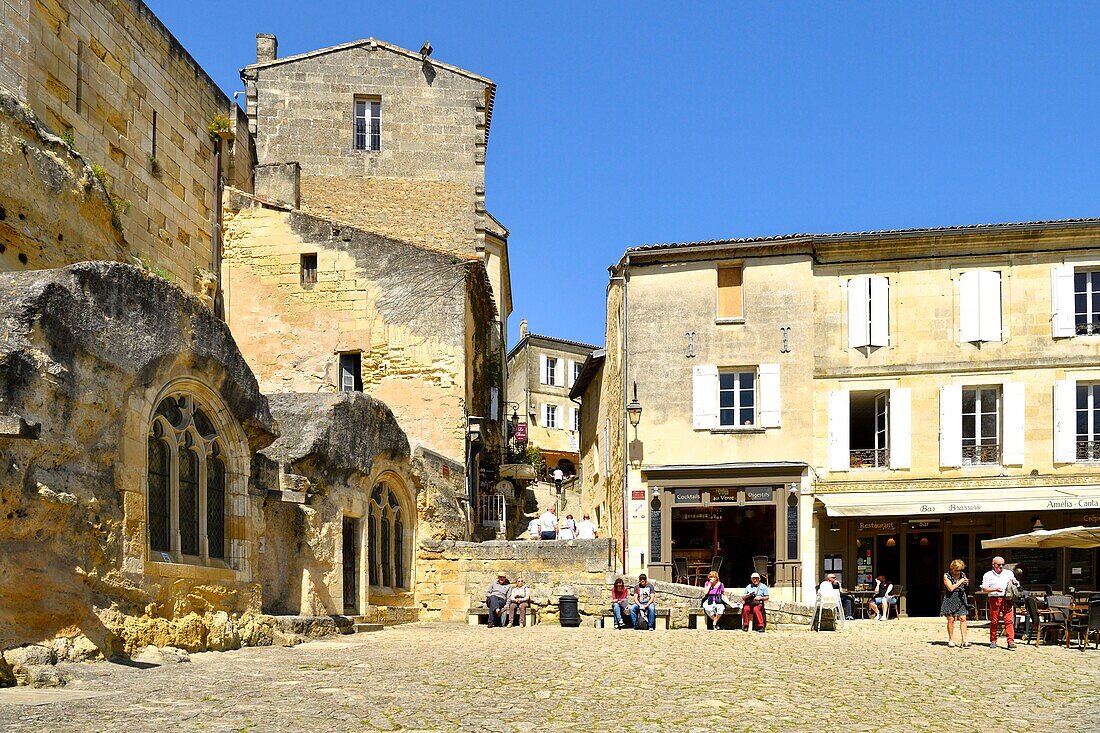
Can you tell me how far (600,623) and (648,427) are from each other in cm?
562

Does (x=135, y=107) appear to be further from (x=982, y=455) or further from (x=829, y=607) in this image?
(x=982, y=455)

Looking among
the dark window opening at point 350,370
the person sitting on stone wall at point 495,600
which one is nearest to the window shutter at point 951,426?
the person sitting on stone wall at point 495,600

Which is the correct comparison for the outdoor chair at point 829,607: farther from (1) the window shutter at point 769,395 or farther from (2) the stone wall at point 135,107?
(2) the stone wall at point 135,107

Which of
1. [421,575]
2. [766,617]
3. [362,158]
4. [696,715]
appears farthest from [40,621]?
[362,158]

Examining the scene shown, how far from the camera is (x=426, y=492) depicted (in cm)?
1942

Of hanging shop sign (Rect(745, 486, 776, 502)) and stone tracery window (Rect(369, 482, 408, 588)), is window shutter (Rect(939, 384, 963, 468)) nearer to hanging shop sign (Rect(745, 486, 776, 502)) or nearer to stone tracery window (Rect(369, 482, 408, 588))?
hanging shop sign (Rect(745, 486, 776, 502))

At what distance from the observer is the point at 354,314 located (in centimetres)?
2188

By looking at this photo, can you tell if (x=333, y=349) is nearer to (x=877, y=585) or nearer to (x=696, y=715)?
(x=877, y=585)

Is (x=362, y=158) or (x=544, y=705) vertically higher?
(x=362, y=158)

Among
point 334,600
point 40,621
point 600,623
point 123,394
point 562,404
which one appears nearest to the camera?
point 40,621

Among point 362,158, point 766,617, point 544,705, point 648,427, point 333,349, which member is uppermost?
point 362,158

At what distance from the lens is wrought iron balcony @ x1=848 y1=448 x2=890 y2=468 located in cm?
2289

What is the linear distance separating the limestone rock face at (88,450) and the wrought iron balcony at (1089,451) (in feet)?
53.4


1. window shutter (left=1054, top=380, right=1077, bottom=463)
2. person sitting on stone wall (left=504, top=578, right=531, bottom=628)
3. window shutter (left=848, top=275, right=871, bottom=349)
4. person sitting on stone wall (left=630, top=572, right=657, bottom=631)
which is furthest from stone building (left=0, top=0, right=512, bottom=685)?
window shutter (left=1054, top=380, right=1077, bottom=463)
